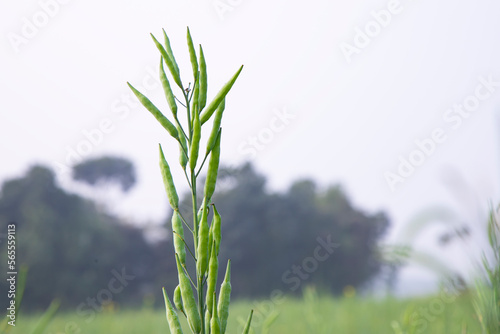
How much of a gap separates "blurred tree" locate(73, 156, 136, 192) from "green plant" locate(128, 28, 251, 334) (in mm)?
17870

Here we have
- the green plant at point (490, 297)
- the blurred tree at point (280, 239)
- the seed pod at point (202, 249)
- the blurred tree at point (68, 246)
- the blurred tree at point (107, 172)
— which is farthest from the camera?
the blurred tree at point (107, 172)

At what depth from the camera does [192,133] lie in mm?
692

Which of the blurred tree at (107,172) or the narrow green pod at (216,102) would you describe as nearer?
the narrow green pod at (216,102)

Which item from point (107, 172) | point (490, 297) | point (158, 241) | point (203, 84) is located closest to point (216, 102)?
point (203, 84)

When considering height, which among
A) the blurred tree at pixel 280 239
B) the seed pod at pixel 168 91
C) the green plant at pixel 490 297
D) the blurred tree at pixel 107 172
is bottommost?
the green plant at pixel 490 297

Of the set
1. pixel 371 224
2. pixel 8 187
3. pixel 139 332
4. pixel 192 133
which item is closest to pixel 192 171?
pixel 192 133

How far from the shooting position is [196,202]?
2.16ft

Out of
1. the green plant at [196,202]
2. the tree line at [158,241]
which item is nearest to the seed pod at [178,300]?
the green plant at [196,202]

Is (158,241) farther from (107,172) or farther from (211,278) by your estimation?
(211,278)

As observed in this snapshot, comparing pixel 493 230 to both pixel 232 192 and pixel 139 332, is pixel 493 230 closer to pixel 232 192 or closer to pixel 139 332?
pixel 139 332

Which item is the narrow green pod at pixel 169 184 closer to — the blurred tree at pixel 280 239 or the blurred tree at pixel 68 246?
the blurred tree at pixel 68 246

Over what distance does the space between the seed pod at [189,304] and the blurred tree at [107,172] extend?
17.9 metres

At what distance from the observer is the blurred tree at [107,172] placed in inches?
709

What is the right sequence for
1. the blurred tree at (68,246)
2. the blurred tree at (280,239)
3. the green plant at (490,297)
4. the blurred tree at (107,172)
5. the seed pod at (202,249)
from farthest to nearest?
1. the blurred tree at (107,172)
2. the blurred tree at (280,239)
3. the blurred tree at (68,246)
4. the green plant at (490,297)
5. the seed pod at (202,249)
